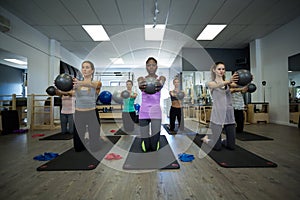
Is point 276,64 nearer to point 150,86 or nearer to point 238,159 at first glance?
point 238,159

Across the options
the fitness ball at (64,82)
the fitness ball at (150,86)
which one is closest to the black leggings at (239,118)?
the fitness ball at (150,86)

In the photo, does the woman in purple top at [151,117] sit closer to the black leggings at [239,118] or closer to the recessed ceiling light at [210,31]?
the black leggings at [239,118]

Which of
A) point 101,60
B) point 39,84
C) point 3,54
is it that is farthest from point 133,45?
point 3,54

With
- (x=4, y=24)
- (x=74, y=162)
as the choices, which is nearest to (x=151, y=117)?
(x=74, y=162)

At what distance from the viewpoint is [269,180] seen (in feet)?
4.83

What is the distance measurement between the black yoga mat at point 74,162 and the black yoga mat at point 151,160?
0.33 meters

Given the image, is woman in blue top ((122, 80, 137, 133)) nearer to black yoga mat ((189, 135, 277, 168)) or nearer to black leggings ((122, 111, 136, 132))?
black leggings ((122, 111, 136, 132))

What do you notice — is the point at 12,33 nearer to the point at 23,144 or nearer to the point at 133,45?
the point at 23,144

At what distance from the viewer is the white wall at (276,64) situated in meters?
4.59


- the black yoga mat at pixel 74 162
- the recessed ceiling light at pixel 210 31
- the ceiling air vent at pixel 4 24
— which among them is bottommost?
the black yoga mat at pixel 74 162

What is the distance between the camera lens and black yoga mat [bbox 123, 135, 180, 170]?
1758 mm

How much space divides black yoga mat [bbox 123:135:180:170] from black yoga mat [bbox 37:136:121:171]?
1.09 feet

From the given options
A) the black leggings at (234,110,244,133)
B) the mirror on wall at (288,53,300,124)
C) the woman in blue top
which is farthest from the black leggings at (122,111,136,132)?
the mirror on wall at (288,53,300,124)

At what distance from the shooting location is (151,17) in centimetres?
415
